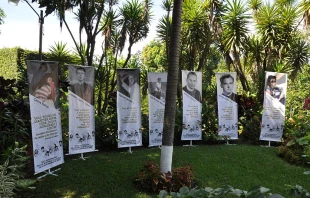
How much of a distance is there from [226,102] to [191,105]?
2.92 ft

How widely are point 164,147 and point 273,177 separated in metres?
1.91

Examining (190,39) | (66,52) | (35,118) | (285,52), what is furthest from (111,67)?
(285,52)

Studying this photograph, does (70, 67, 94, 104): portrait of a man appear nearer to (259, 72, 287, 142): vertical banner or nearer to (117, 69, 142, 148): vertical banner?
(117, 69, 142, 148): vertical banner

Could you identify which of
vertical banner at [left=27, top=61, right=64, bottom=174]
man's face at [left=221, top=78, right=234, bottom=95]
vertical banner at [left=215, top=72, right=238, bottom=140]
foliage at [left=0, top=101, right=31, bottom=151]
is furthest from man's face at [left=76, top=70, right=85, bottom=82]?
man's face at [left=221, top=78, right=234, bottom=95]

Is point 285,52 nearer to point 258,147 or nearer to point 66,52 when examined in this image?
point 258,147

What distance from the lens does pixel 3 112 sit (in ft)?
11.7

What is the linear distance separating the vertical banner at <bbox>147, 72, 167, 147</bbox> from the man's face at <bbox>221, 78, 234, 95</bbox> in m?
1.52

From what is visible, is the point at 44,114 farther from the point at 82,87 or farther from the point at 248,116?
the point at 248,116

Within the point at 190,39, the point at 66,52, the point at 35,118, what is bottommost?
the point at 35,118

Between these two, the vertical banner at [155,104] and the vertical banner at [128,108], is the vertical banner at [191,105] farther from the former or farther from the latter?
the vertical banner at [128,108]

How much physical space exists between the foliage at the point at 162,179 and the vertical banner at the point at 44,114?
1.32m

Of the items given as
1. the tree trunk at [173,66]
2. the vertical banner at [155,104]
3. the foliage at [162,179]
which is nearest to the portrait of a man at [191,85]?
the vertical banner at [155,104]

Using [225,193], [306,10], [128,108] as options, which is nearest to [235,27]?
[306,10]

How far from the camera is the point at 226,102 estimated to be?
20.8ft
